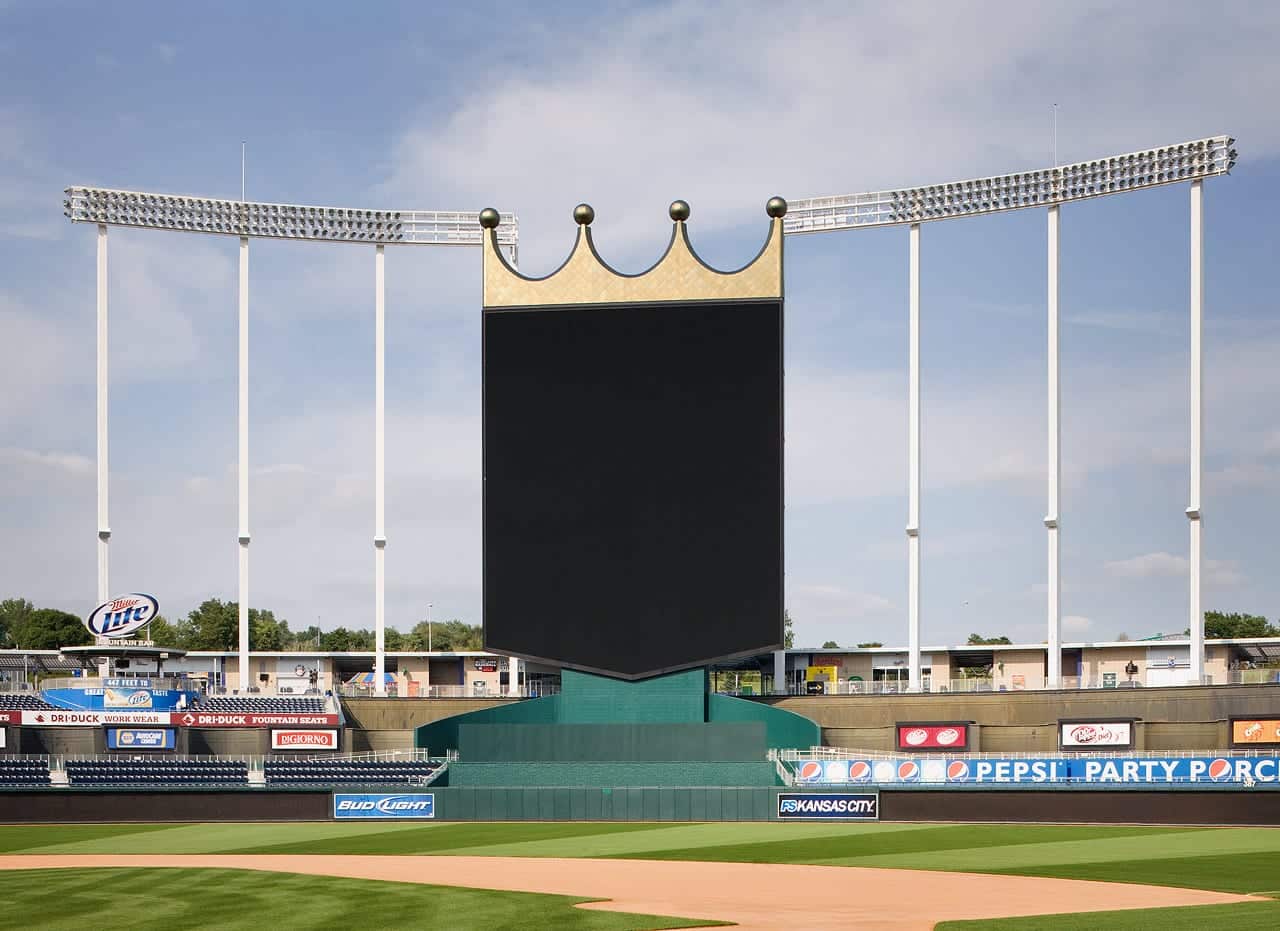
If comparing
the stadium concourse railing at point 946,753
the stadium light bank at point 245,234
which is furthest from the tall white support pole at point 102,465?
the stadium concourse railing at point 946,753

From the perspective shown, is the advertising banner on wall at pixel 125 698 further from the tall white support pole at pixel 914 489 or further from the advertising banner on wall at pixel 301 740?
the tall white support pole at pixel 914 489

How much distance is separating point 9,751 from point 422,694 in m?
14.8

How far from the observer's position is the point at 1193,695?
155 feet

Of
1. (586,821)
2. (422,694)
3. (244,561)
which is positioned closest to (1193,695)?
(586,821)

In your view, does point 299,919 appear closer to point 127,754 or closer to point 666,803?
point 666,803

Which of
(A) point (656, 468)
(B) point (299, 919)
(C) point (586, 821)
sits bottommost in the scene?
(C) point (586, 821)

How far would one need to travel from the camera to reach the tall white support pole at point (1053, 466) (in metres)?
50.0

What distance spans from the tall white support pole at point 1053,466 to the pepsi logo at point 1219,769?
1031 centimetres

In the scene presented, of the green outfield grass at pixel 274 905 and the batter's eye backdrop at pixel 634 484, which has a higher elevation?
the batter's eye backdrop at pixel 634 484

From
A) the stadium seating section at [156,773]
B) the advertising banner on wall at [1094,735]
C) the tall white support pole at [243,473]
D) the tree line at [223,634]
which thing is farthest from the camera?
the tree line at [223,634]

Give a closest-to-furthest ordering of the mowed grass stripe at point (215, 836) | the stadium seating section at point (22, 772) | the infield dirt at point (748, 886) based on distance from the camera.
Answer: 1. the infield dirt at point (748, 886)
2. the mowed grass stripe at point (215, 836)
3. the stadium seating section at point (22, 772)

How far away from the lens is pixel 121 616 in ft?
176

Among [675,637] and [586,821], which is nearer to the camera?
[586,821]

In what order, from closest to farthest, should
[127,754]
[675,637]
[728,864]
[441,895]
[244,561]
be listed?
[441,895] → [728,864] → [675,637] → [127,754] → [244,561]
